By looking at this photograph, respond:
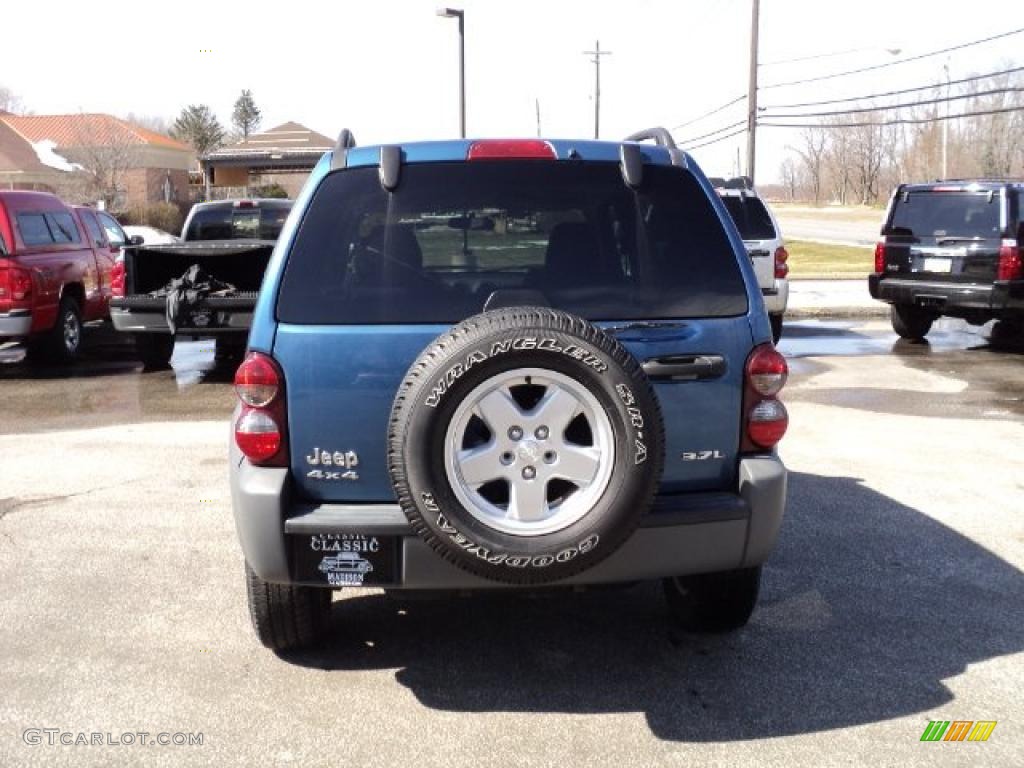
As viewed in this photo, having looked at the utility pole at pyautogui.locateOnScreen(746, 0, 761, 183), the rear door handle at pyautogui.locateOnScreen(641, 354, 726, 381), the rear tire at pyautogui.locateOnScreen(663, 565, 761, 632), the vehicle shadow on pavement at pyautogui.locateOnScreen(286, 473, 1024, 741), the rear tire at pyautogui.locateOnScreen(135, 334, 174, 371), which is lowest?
the vehicle shadow on pavement at pyautogui.locateOnScreen(286, 473, 1024, 741)

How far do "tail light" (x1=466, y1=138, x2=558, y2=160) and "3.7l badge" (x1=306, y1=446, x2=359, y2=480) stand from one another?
1182 millimetres

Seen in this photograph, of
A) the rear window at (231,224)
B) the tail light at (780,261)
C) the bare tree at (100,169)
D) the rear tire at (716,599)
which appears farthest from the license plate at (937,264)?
the bare tree at (100,169)

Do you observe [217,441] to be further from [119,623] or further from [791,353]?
[791,353]

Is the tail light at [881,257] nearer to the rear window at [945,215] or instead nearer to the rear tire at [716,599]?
the rear window at [945,215]

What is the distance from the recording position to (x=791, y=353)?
13.0 meters

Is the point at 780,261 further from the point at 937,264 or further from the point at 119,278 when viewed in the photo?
the point at 119,278

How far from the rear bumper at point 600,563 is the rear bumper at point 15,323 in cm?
862

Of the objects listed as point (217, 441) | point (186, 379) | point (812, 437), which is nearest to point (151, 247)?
point (186, 379)

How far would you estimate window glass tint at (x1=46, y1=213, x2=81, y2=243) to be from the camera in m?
12.6

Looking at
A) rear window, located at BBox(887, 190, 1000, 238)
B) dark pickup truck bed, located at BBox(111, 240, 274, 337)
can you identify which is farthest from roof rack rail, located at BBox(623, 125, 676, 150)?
rear window, located at BBox(887, 190, 1000, 238)

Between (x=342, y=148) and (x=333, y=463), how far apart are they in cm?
128

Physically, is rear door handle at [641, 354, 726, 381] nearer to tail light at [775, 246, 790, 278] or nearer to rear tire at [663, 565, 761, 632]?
rear tire at [663, 565, 761, 632]

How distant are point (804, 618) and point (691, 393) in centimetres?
149

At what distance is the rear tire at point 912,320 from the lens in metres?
13.9
